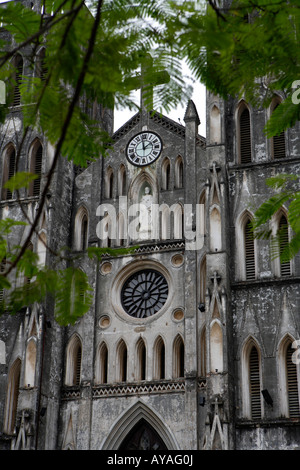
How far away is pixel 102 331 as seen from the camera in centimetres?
2203

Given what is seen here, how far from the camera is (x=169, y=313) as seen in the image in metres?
21.5

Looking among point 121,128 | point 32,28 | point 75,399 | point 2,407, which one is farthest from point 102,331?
point 32,28

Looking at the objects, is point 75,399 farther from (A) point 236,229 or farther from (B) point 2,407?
(A) point 236,229

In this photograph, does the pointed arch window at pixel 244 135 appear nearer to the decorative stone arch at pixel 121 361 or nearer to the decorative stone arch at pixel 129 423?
the decorative stone arch at pixel 121 361

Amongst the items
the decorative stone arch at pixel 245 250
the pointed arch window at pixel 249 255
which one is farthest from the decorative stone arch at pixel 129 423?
the pointed arch window at pixel 249 255

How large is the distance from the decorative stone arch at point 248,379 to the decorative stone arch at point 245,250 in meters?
1.84

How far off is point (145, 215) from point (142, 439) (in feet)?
21.7

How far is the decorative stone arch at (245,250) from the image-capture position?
20562 mm

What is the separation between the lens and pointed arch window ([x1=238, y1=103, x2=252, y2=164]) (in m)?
22.1

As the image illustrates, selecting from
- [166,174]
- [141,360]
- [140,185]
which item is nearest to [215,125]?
[166,174]

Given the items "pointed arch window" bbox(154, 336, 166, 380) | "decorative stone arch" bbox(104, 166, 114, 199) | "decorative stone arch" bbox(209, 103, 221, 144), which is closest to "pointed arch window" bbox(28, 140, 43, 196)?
"decorative stone arch" bbox(104, 166, 114, 199)
